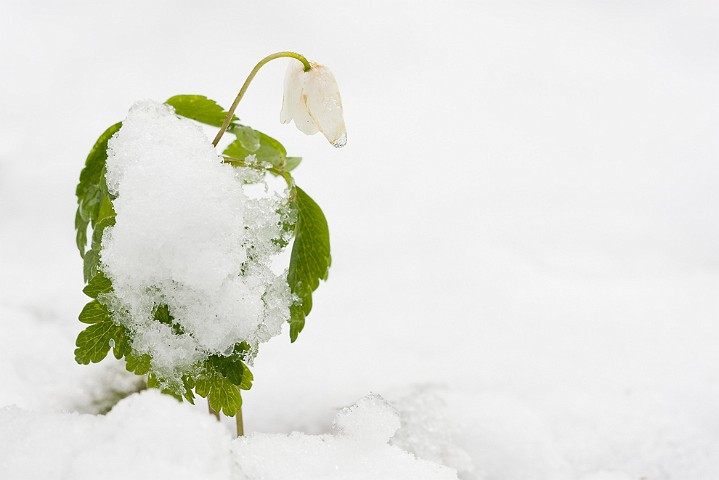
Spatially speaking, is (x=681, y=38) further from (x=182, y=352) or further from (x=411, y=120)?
(x=182, y=352)

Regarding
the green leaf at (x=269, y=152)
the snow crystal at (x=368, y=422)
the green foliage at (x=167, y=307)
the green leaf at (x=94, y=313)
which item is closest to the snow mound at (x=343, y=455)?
the snow crystal at (x=368, y=422)

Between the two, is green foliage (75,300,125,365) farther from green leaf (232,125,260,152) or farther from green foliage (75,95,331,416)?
green leaf (232,125,260,152)

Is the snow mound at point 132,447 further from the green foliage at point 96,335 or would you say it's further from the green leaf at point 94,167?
the green leaf at point 94,167

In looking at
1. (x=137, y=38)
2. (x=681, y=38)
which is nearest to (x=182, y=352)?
(x=137, y=38)

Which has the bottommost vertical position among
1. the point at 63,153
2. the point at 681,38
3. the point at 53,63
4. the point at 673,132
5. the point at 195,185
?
the point at 195,185

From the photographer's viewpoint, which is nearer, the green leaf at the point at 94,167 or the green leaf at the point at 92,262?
the green leaf at the point at 92,262

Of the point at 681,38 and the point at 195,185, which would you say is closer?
the point at 195,185

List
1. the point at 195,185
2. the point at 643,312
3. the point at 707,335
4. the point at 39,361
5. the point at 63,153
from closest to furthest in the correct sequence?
the point at 195,185 < the point at 39,361 < the point at 707,335 < the point at 643,312 < the point at 63,153

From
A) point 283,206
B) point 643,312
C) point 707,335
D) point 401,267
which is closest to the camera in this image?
point 283,206
